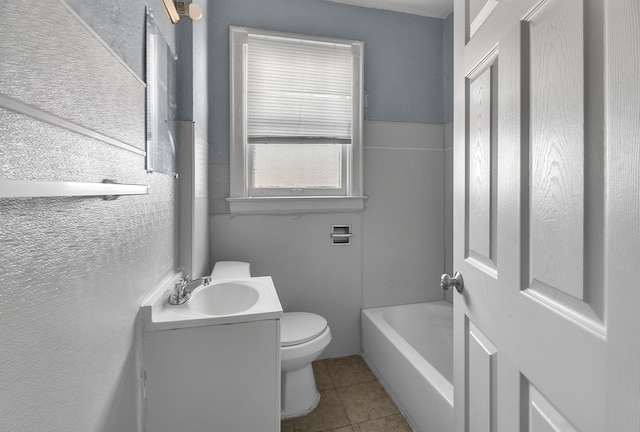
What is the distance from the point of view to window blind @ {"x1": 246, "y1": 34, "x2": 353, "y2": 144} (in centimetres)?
204

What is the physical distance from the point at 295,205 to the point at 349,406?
4.02 feet

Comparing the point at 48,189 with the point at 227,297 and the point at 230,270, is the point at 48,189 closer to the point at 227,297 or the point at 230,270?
the point at 227,297

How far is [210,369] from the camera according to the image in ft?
3.48

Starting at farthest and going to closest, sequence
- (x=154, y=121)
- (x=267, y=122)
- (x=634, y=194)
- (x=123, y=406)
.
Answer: (x=267, y=122) < (x=154, y=121) < (x=123, y=406) < (x=634, y=194)

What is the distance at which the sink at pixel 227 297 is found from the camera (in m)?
1.34

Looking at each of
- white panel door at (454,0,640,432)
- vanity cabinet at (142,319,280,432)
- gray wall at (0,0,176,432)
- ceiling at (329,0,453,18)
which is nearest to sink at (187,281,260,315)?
vanity cabinet at (142,319,280,432)

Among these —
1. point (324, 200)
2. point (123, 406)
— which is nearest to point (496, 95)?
point (123, 406)

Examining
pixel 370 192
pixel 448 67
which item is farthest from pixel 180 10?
pixel 448 67

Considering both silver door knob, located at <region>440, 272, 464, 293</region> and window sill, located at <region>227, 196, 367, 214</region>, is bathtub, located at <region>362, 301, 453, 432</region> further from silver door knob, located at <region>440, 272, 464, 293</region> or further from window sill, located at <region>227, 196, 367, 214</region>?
window sill, located at <region>227, 196, 367, 214</region>

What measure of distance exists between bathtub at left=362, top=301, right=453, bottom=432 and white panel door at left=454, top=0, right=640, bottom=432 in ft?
1.78

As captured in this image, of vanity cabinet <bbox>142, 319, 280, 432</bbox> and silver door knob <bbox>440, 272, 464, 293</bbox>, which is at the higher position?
silver door knob <bbox>440, 272, 464, 293</bbox>

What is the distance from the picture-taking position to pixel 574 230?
52cm

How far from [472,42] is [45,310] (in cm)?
116

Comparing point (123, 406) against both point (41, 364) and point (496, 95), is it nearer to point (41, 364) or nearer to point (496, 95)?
point (41, 364)
